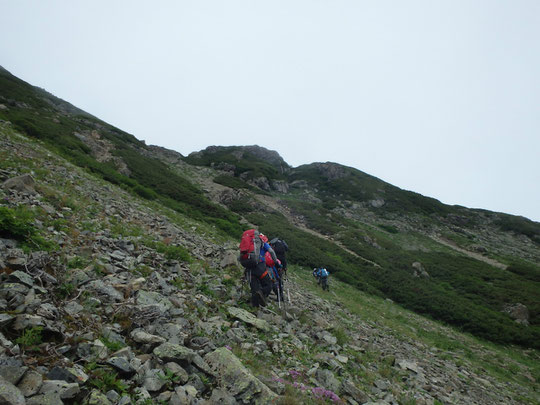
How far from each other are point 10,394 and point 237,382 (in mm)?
2642

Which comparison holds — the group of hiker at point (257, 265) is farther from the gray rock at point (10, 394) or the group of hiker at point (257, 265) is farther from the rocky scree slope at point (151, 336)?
the gray rock at point (10, 394)

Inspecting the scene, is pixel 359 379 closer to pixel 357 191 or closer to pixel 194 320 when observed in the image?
pixel 194 320

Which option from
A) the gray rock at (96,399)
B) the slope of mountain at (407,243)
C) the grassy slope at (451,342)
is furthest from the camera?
the slope of mountain at (407,243)

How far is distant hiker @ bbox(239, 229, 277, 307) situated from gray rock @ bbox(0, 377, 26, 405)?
585cm

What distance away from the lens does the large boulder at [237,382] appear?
12.6 ft

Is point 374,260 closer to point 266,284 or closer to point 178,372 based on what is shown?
point 266,284

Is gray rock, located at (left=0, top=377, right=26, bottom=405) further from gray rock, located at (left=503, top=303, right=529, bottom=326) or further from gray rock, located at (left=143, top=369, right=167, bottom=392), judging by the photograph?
gray rock, located at (left=503, top=303, right=529, bottom=326)

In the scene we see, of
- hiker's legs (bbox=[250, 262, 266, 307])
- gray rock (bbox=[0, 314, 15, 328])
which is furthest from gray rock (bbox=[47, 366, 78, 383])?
hiker's legs (bbox=[250, 262, 266, 307])

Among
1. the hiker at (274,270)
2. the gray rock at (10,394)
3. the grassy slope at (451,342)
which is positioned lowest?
the grassy slope at (451,342)

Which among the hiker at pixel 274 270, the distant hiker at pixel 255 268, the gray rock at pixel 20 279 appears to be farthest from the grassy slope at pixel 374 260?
the gray rock at pixel 20 279

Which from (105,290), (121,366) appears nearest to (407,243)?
(105,290)

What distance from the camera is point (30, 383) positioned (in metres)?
2.66

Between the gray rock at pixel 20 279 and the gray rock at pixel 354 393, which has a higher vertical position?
the gray rock at pixel 20 279

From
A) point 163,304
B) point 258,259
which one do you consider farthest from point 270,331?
point 163,304
